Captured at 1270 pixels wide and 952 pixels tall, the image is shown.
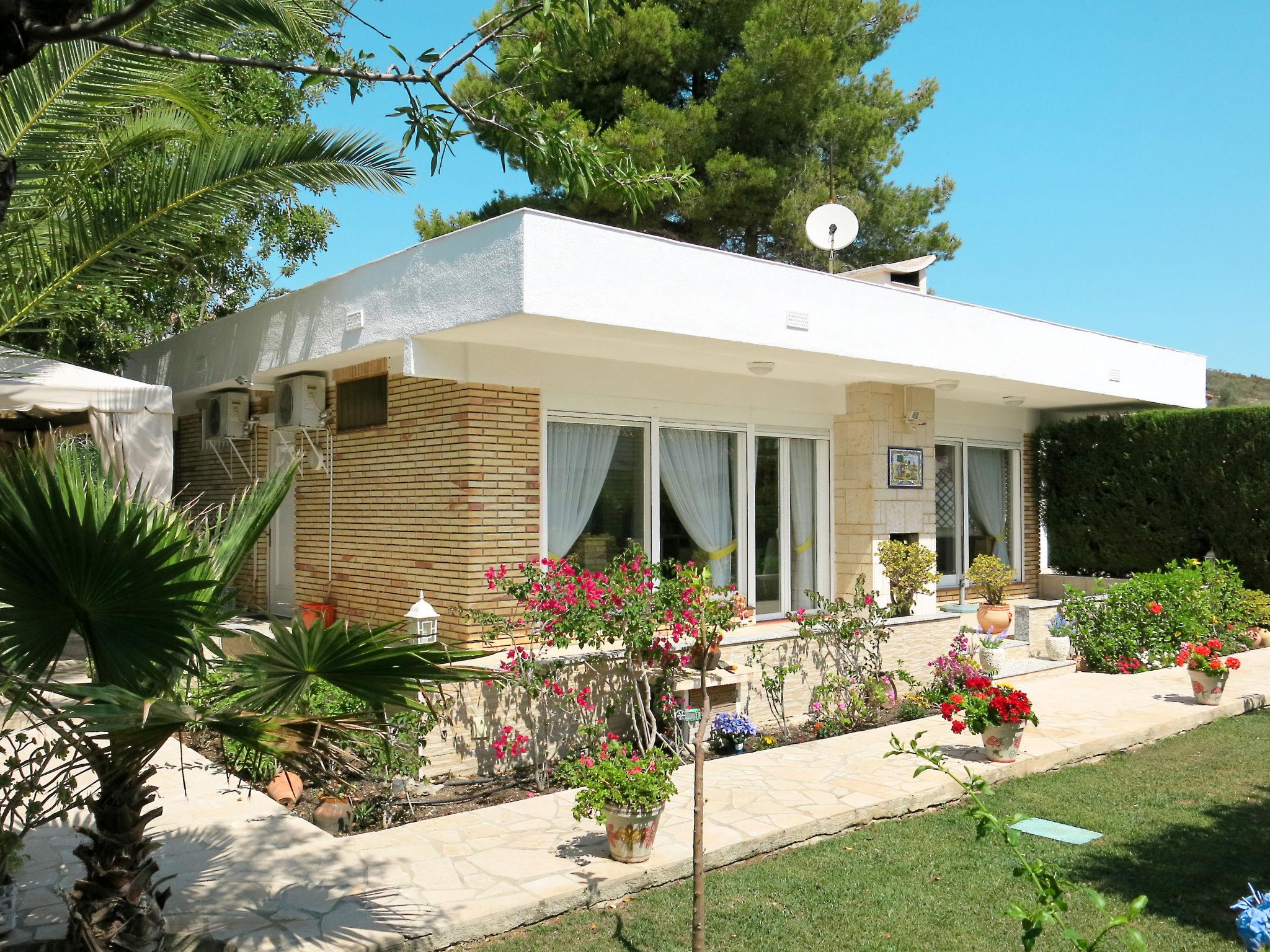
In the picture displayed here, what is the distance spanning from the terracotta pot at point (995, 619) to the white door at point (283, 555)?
837 centimetres

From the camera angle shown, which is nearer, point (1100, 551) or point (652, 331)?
point (652, 331)

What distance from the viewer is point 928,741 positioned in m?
8.08

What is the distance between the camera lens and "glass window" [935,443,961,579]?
1355 cm

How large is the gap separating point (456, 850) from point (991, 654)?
23.2 feet

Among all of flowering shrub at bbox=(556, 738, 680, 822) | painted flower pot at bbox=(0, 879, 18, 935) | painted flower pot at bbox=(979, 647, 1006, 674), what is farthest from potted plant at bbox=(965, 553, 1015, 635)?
painted flower pot at bbox=(0, 879, 18, 935)

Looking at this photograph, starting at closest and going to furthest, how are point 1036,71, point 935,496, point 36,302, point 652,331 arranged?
1. point 36,302
2. point 652,331
3. point 935,496
4. point 1036,71

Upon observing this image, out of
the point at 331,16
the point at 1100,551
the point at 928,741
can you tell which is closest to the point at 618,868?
the point at 928,741

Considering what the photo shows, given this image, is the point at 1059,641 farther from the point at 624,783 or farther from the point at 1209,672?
the point at 624,783

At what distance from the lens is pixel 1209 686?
9227mm

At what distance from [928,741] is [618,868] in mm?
3882

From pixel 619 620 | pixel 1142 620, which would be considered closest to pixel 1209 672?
pixel 1142 620

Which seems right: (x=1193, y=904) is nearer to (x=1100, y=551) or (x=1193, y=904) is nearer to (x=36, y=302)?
(x=36, y=302)

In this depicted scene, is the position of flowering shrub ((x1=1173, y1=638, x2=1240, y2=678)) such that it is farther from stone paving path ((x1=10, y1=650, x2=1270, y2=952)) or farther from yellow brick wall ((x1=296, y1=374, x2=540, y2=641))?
yellow brick wall ((x1=296, y1=374, x2=540, y2=641))

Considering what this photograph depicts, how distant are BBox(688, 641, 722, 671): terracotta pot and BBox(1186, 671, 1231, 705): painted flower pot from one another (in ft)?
15.3
